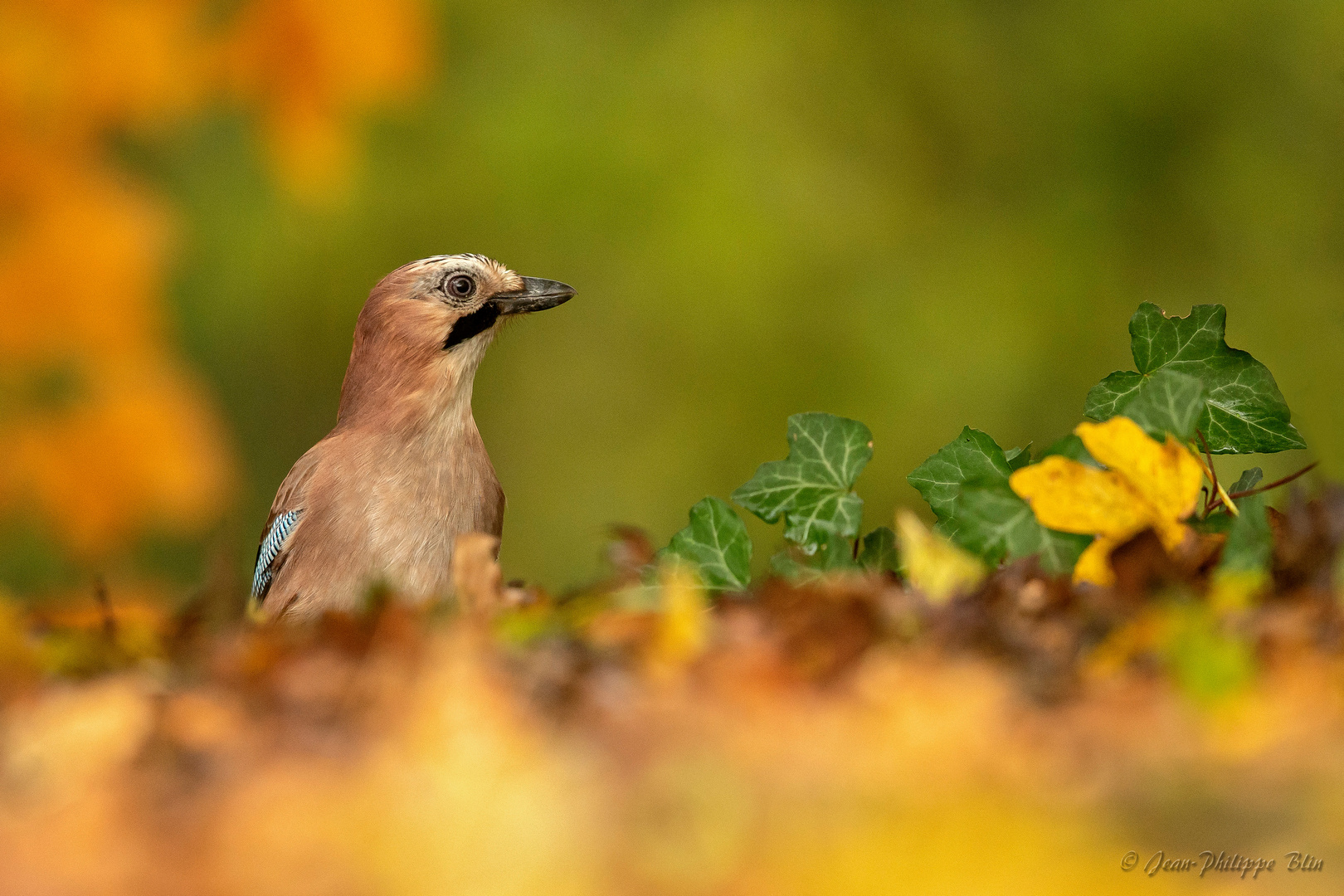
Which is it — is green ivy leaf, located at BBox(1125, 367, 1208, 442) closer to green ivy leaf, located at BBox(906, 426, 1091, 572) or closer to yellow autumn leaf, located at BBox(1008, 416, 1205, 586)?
yellow autumn leaf, located at BBox(1008, 416, 1205, 586)

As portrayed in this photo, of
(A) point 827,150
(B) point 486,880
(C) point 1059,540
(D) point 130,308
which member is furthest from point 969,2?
(B) point 486,880

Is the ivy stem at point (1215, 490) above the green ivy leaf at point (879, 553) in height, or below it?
above

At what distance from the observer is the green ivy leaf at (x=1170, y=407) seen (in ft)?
4.20

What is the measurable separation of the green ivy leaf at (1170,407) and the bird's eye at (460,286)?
1.34m

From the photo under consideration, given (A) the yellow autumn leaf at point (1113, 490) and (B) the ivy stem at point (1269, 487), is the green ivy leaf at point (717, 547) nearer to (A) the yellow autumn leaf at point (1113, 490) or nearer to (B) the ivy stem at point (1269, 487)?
(A) the yellow autumn leaf at point (1113, 490)

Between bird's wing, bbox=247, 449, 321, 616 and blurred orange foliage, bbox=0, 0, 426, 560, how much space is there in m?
3.82

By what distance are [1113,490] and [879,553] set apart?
13.1 inches

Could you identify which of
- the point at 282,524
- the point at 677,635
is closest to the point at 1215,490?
the point at 677,635

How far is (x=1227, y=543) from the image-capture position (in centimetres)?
121

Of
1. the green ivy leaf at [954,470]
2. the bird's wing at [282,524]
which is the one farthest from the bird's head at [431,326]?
the green ivy leaf at [954,470]

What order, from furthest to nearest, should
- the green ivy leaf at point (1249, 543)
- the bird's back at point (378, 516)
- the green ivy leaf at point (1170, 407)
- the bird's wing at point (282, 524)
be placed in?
the bird's wing at point (282, 524), the bird's back at point (378, 516), the green ivy leaf at point (1170, 407), the green ivy leaf at point (1249, 543)

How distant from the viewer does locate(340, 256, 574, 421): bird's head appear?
7.44ft

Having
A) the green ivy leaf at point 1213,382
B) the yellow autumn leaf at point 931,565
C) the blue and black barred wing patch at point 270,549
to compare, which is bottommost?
the blue and black barred wing patch at point 270,549

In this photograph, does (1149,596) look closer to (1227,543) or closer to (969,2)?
(1227,543)
